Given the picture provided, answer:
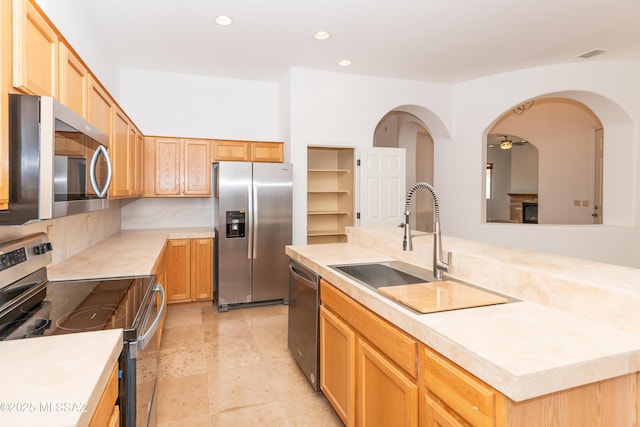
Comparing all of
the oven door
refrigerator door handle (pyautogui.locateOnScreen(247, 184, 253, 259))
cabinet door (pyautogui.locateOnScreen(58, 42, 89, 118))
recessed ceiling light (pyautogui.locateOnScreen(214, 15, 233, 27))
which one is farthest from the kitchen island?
recessed ceiling light (pyautogui.locateOnScreen(214, 15, 233, 27))

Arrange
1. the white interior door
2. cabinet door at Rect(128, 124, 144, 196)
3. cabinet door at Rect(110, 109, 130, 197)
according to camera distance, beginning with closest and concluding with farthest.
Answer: cabinet door at Rect(110, 109, 130, 197)
cabinet door at Rect(128, 124, 144, 196)
the white interior door

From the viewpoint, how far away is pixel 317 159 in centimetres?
538

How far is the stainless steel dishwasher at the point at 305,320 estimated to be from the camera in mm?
2391

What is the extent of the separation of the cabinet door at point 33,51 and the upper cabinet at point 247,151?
3073 millimetres

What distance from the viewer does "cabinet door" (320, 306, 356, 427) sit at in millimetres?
1887

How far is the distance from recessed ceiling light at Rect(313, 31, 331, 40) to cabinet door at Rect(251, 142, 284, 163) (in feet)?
5.14

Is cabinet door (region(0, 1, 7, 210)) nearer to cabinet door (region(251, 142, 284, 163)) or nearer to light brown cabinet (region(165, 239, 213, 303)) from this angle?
light brown cabinet (region(165, 239, 213, 303))

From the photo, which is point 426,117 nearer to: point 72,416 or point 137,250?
point 137,250

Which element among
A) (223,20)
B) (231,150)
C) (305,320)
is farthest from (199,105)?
(305,320)

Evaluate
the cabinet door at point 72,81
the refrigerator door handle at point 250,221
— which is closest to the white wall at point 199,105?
the refrigerator door handle at point 250,221

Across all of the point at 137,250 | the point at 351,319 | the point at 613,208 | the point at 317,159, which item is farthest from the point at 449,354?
the point at 613,208

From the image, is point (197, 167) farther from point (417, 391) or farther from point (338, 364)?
point (417, 391)

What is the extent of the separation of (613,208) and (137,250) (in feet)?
18.9

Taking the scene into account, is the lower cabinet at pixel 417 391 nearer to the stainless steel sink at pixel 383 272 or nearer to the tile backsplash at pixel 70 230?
the stainless steel sink at pixel 383 272
